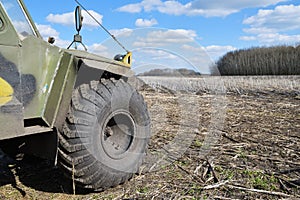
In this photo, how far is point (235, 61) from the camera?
36.9 m

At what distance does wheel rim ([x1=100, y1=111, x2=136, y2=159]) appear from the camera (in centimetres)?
333

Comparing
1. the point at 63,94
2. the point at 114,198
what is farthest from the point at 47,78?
the point at 114,198

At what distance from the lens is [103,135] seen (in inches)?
123

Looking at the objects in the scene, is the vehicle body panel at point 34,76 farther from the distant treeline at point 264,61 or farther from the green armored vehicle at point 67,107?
the distant treeline at point 264,61

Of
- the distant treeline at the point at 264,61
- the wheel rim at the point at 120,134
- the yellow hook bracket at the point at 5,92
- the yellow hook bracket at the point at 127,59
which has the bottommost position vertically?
the wheel rim at the point at 120,134

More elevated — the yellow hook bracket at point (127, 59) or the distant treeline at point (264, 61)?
the distant treeline at point (264, 61)

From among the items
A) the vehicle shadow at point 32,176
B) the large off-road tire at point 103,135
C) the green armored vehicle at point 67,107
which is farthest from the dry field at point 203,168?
the green armored vehicle at point 67,107

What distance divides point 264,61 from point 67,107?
32.4m

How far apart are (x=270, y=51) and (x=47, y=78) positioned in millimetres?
33830

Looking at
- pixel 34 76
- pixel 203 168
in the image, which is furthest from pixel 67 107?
pixel 203 168

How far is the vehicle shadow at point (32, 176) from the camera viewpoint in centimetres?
340

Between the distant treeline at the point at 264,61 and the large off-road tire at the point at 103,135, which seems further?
the distant treeline at the point at 264,61

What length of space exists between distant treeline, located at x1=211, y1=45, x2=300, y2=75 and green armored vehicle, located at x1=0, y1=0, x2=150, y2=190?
96.8ft

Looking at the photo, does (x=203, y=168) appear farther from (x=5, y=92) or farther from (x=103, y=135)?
(x=5, y=92)
